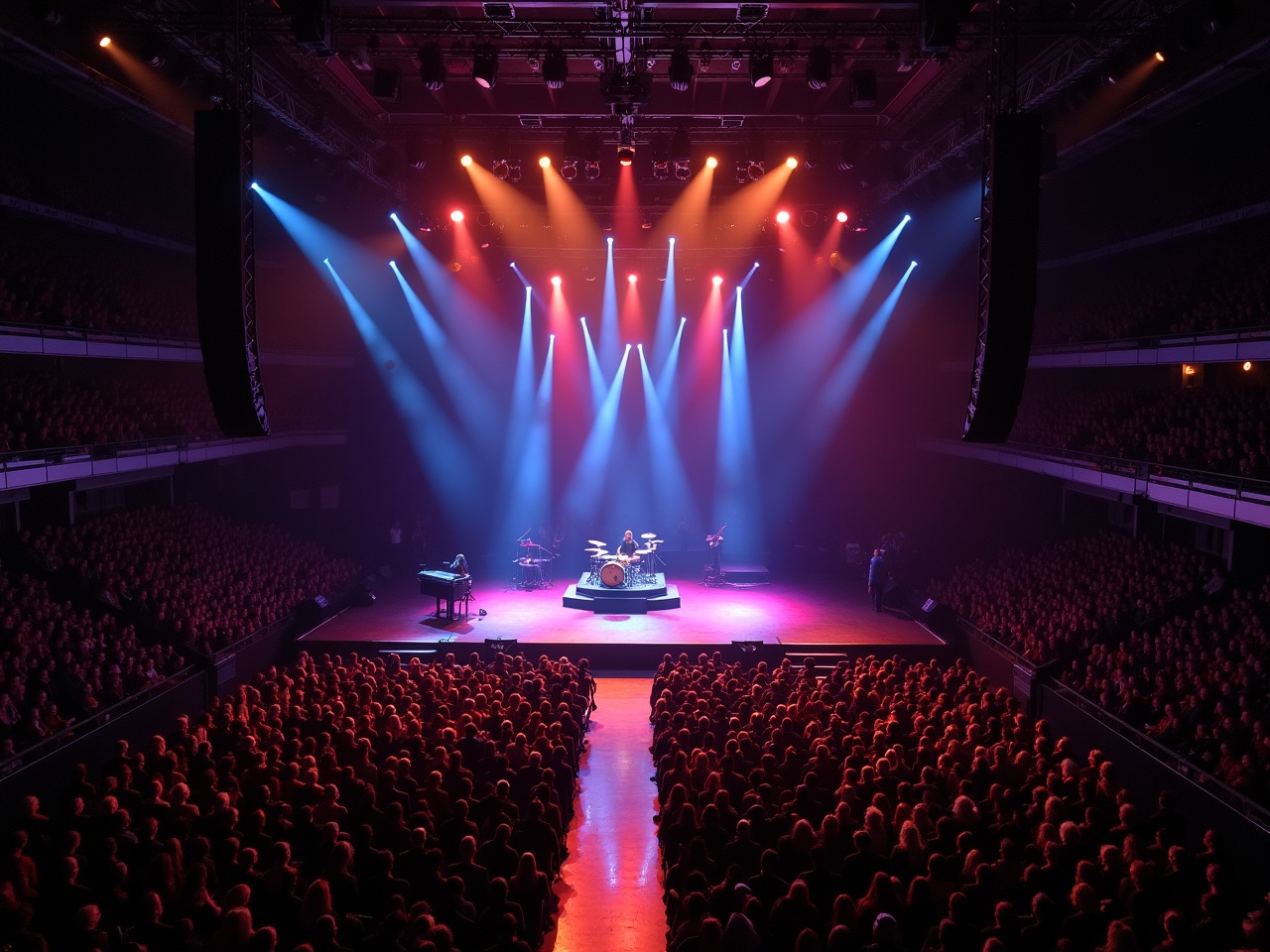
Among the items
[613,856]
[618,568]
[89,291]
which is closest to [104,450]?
[89,291]

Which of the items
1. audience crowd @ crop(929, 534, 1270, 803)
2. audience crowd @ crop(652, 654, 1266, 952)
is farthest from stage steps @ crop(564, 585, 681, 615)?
audience crowd @ crop(652, 654, 1266, 952)

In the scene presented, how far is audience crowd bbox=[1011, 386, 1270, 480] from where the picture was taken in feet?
48.1

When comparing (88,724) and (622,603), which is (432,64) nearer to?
(88,724)

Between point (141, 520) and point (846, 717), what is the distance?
639 inches

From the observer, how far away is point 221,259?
8.70 meters

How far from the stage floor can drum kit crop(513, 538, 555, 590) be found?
660 millimetres

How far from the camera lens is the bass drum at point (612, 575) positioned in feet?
68.0

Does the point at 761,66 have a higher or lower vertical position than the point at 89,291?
higher

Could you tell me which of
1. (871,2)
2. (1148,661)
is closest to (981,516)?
(1148,661)

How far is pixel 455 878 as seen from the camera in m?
6.64

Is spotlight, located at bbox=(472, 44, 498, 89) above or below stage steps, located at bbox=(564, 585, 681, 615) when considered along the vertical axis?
above

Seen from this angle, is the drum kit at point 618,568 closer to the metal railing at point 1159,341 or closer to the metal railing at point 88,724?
the metal railing at point 88,724

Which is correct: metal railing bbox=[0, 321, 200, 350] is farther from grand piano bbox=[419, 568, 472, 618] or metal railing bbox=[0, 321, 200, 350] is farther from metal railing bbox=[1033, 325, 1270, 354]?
metal railing bbox=[1033, 325, 1270, 354]

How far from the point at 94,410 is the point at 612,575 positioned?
1178 centimetres
